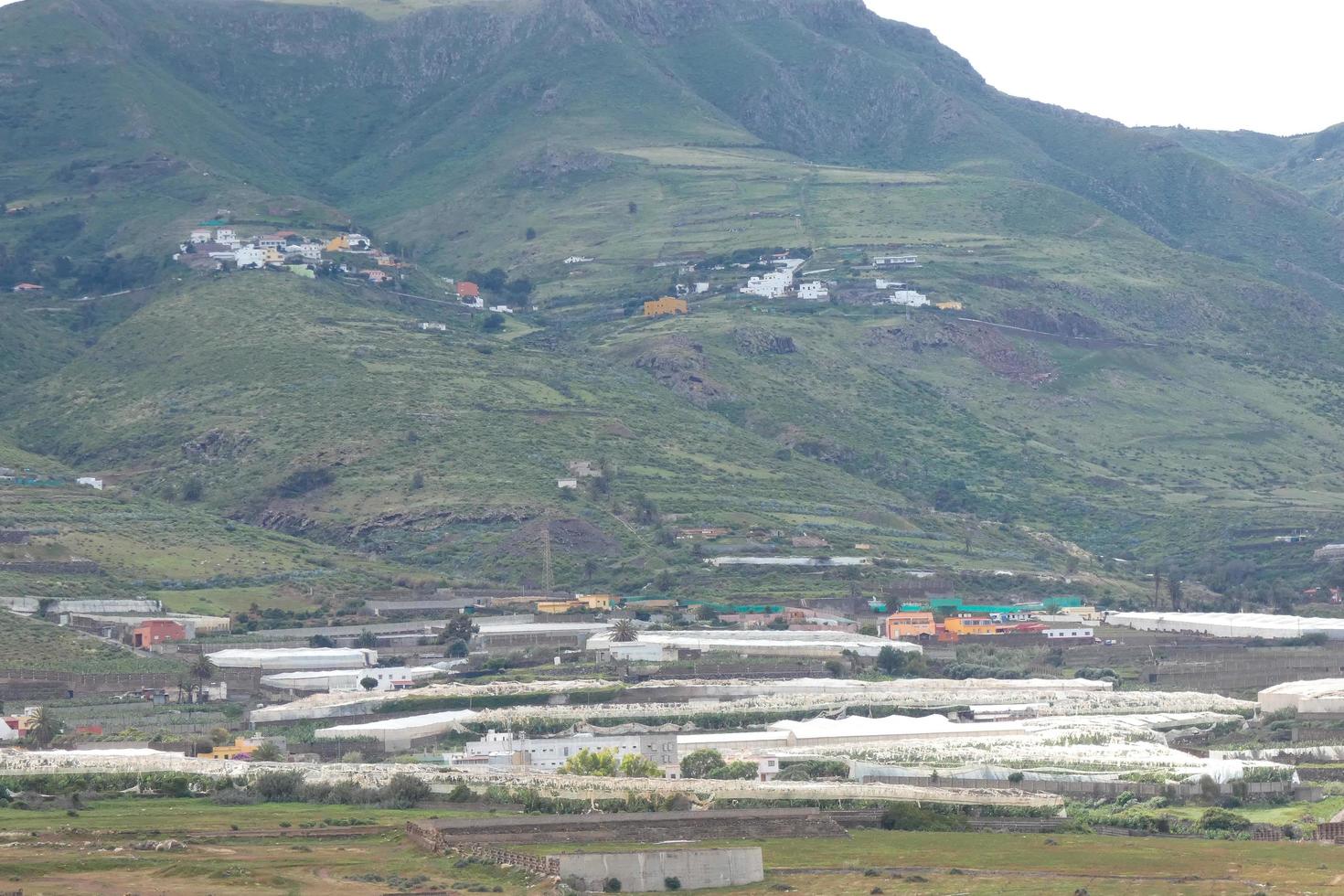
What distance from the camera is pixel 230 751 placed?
317ft

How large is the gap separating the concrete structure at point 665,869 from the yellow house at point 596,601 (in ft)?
240

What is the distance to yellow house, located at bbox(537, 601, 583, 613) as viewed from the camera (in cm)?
13925

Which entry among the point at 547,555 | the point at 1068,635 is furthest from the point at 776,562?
the point at 1068,635

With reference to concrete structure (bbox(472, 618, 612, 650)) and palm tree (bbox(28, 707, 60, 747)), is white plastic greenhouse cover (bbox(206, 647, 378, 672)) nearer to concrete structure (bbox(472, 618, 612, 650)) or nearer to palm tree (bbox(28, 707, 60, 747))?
concrete structure (bbox(472, 618, 612, 650))

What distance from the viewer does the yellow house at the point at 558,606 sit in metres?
139

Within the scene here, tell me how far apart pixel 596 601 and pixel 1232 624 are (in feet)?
112

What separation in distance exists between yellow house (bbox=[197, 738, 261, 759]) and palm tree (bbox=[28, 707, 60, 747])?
20.1ft

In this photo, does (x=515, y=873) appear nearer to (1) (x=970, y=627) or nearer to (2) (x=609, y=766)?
(2) (x=609, y=766)

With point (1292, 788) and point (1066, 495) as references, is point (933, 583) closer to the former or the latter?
point (1066, 495)

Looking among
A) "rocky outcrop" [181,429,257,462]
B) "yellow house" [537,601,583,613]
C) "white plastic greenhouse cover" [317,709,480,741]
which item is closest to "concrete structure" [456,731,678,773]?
"white plastic greenhouse cover" [317,709,480,741]

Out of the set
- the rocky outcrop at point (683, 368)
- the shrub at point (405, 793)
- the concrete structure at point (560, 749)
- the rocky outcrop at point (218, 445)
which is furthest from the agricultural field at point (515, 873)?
the rocky outcrop at point (683, 368)

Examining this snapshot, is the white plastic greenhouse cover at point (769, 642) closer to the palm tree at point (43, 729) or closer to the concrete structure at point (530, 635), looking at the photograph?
the concrete structure at point (530, 635)

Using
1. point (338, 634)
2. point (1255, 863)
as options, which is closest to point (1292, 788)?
point (1255, 863)

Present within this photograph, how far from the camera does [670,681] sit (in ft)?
391
